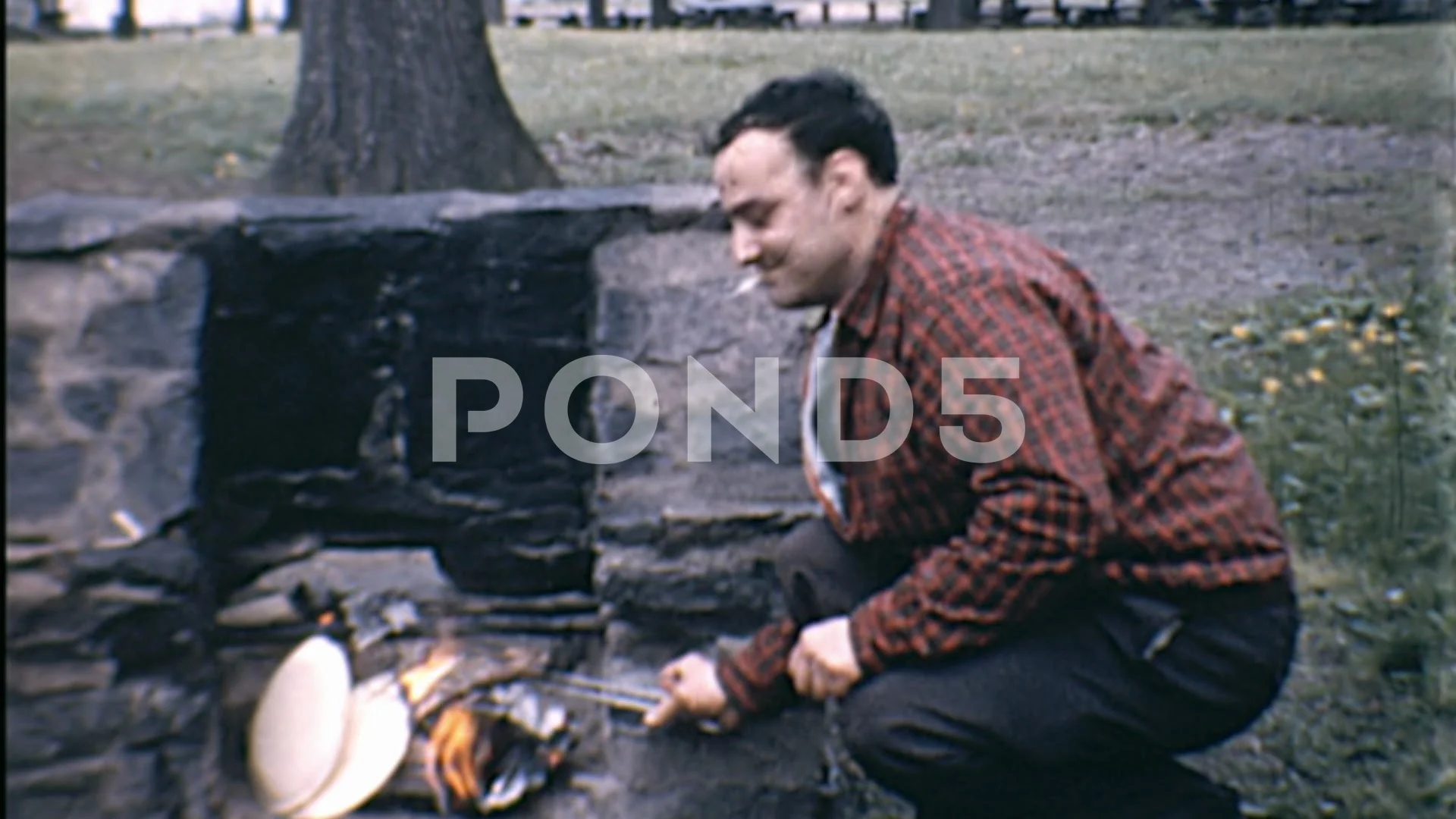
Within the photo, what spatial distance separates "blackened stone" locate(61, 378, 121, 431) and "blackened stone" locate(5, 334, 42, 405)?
0.05 metres

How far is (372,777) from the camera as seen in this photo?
2.37m

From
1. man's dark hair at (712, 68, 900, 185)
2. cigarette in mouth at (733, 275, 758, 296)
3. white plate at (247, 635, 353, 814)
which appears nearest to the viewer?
man's dark hair at (712, 68, 900, 185)

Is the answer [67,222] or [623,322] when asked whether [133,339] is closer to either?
[67,222]

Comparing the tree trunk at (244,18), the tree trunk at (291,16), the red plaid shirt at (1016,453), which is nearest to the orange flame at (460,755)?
the red plaid shirt at (1016,453)

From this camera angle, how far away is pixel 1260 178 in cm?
310

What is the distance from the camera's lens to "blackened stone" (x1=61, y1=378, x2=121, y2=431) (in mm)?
2053

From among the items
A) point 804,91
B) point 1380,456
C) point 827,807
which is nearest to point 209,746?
point 827,807

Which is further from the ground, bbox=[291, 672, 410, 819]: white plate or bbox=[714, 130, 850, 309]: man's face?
bbox=[714, 130, 850, 309]: man's face

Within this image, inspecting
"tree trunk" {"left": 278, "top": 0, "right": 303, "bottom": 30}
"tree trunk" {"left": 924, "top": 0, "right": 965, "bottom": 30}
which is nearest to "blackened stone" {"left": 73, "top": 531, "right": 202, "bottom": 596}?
"tree trunk" {"left": 278, "top": 0, "right": 303, "bottom": 30}

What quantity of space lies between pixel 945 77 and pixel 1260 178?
2.77 feet

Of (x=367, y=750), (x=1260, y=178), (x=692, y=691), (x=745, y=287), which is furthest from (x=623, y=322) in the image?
(x=1260, y=178)

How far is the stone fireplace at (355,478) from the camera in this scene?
6.67 feet

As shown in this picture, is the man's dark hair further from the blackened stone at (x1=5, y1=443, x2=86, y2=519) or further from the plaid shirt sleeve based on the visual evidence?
the blackened stone at (x1=5, y1=443, x2=86, y2=519)

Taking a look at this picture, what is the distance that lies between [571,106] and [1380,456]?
210 cm
